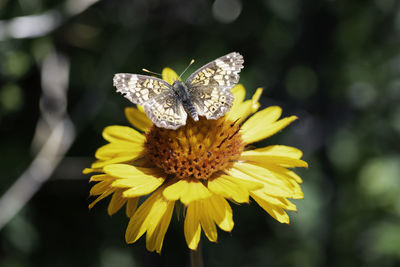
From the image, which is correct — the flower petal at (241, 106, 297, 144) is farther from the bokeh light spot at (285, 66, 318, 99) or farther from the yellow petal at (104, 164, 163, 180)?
the bokeh light spot at (285, 66, 318, 99)

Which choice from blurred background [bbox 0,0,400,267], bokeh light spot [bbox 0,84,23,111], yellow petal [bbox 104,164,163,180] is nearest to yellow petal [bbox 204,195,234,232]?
yellow petal [bbox 104,164,163,180]

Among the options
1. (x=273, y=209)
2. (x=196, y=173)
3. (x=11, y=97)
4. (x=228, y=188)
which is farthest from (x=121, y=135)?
(x=11, y=97)

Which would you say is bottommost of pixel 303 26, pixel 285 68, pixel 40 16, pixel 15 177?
pixel 15 177

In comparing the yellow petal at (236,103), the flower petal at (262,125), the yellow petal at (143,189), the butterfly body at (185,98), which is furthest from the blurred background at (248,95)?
the yellow petal at (143,189)

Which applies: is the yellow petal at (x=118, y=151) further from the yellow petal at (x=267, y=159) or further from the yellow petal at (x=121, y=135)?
the yellow petal at (x=267, y=159)

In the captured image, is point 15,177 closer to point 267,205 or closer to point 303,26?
point 267,205

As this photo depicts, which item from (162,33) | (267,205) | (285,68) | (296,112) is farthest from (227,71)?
(162,33)
